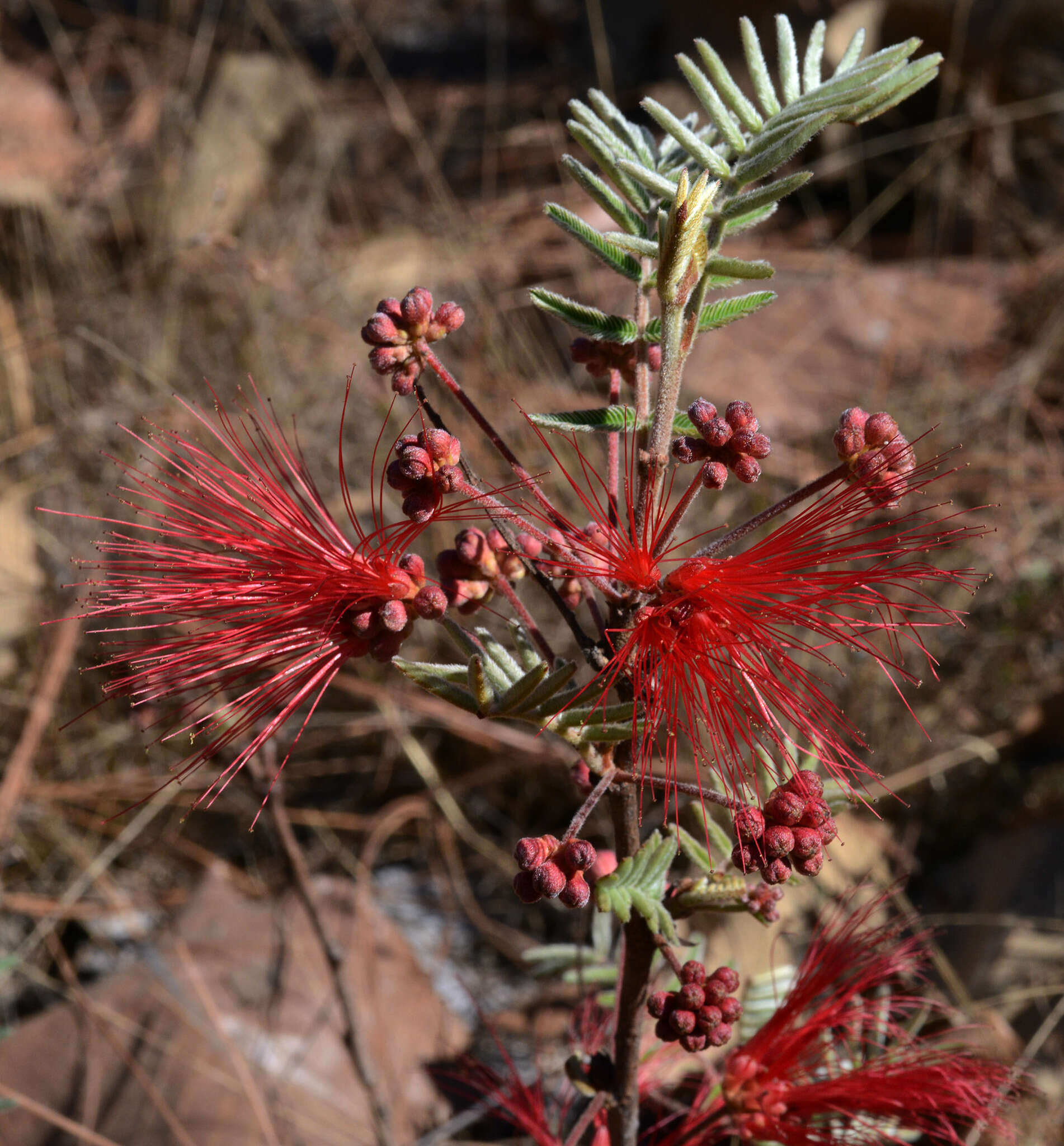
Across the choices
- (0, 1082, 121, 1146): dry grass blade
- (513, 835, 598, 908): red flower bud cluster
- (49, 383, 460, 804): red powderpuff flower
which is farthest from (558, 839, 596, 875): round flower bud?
(0, 1082, 121, 1146): dry grass blade

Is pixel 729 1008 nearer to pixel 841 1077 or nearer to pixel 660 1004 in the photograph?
pixel 660 1004

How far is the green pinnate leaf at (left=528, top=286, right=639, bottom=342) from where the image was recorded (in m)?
0.81

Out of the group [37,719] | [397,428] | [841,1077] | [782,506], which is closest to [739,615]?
[782,506]

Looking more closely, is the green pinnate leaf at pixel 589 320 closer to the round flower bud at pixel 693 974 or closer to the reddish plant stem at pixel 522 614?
the reddish plant stem at pixel 522 614

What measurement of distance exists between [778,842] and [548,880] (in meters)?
0.16

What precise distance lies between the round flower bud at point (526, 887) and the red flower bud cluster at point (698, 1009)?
0.19 meters

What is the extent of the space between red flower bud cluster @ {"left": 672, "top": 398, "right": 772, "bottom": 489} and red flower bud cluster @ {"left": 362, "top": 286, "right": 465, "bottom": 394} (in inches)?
8.3

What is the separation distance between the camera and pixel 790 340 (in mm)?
3619

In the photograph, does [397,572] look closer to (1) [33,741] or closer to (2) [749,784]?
(2) [749,784]

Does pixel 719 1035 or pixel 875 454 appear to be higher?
pixel 875 454

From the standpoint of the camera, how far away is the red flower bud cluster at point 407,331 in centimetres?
77

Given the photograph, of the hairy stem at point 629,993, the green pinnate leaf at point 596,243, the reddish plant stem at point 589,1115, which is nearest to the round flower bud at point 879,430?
the green pinnate leaf at point 596,243

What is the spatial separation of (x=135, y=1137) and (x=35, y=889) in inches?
33.1

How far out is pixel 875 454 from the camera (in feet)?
2.35
